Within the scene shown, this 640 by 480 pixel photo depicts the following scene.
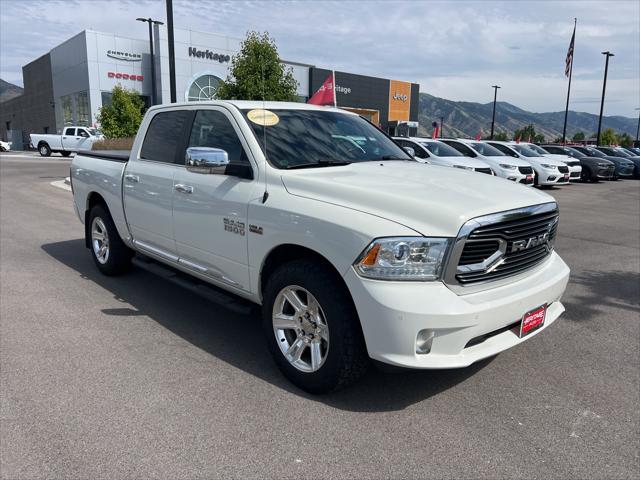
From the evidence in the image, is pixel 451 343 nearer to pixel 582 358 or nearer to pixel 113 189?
pixel 582 358

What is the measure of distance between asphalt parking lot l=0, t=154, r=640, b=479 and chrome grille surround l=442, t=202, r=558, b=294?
872 mm

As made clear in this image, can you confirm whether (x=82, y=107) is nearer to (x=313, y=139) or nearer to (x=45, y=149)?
(x=45, y=149)

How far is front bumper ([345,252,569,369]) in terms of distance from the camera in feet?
9.32

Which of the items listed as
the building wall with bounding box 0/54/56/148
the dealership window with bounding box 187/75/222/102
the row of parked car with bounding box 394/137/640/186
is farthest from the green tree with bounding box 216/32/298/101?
the building wall with bounding box 0/54/56/148

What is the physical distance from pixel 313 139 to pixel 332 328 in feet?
5.56

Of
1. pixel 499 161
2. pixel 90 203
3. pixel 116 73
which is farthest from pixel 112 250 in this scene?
pixel 116 73

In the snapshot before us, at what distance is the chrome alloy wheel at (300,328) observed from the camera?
3330 millimetres

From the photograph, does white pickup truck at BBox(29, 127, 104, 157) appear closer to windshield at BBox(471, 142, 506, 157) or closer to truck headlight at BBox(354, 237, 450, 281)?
windshield at BBox(471, 142, 506, 157)

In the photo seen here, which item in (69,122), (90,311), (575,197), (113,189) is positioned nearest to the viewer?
(90,311)

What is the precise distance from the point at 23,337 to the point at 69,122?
47.0 m

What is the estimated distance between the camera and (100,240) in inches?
242

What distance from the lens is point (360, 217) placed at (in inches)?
120

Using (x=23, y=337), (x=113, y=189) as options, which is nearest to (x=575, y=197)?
(x=113, y=189)

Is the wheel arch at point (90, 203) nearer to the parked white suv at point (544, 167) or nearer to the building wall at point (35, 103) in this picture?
the parked white suv at point (544, 167)
